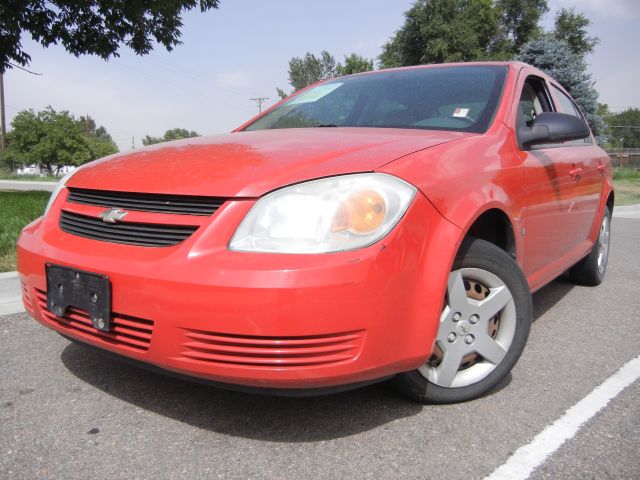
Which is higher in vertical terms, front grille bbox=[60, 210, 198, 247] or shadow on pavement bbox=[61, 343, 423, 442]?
front grille bbox=[60, 210, 198, 247]

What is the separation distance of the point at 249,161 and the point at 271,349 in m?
0.70

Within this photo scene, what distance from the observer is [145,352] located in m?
1.79

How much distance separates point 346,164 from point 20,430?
57.9 inches

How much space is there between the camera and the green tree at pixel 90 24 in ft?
29.7

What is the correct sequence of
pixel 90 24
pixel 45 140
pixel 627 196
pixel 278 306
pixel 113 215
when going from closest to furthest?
1. pixel 278 306
2. pixel 113 215
3. pixel 90 24
4. pixel 627 196
5. pixel 45 140

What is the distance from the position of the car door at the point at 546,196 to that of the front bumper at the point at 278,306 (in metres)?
0.95

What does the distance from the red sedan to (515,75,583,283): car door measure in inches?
2.2

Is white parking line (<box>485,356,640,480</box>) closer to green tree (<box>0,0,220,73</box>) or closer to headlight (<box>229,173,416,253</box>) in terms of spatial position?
headlight (<box>229,173,416,253</box>)

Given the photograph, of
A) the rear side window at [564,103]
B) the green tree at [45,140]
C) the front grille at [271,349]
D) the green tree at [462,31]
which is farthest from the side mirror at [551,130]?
the green tree at [45,140]

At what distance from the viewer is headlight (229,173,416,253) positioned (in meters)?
1.71

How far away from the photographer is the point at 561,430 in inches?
78.1

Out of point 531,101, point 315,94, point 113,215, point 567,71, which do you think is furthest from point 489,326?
point 567,71

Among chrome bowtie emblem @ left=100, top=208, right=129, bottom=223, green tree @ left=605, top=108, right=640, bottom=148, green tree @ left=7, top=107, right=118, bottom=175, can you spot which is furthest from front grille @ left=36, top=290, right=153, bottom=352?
green tree @ left=605, top=108, right=640, bottom=148

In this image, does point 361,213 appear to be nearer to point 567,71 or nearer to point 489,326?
point 489,326
